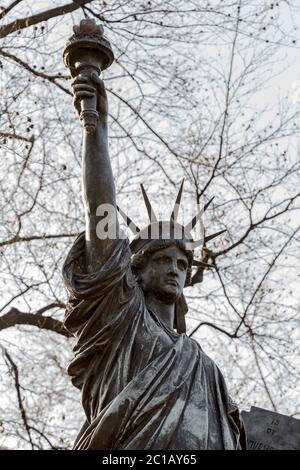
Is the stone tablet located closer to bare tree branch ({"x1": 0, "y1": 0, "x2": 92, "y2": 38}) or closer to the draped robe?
the draped robe

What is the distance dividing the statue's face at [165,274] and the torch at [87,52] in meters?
0.85

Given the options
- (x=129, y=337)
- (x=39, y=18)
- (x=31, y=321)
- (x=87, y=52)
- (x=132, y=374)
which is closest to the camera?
(x=132, y=374)

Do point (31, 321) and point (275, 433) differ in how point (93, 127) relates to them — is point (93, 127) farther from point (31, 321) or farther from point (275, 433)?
point (31, 321)

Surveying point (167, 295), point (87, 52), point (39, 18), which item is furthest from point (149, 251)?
point (39, 18)

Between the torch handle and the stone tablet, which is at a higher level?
the torch handle

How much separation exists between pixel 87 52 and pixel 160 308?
150 cm

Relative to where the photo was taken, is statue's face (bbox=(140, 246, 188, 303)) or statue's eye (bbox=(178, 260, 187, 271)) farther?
statue's eye (bbox=(178, 260, 187, 271))

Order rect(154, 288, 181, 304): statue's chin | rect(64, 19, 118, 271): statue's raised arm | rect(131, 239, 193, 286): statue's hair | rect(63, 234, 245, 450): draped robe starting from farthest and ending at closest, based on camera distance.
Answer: rect(131, 239, 193, 286): statue's hair → rect(154, 288, 181, 304): statue's chin → rect(64, 19, 118, 271): statue's raised arm → rect(63, 234, 245, 450): draped robe

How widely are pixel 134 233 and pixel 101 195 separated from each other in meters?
0.77

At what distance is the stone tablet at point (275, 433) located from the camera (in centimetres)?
641

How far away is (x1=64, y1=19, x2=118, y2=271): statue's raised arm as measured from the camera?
6074 mm

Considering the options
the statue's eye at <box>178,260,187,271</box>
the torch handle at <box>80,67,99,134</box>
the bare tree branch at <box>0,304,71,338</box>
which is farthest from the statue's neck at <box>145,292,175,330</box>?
the bare tree branch at <box>0,304,71,338</box>

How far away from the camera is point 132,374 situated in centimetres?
578

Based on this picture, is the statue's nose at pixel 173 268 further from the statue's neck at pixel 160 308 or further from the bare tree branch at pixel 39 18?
the bare tree branch at pixel 39 18
